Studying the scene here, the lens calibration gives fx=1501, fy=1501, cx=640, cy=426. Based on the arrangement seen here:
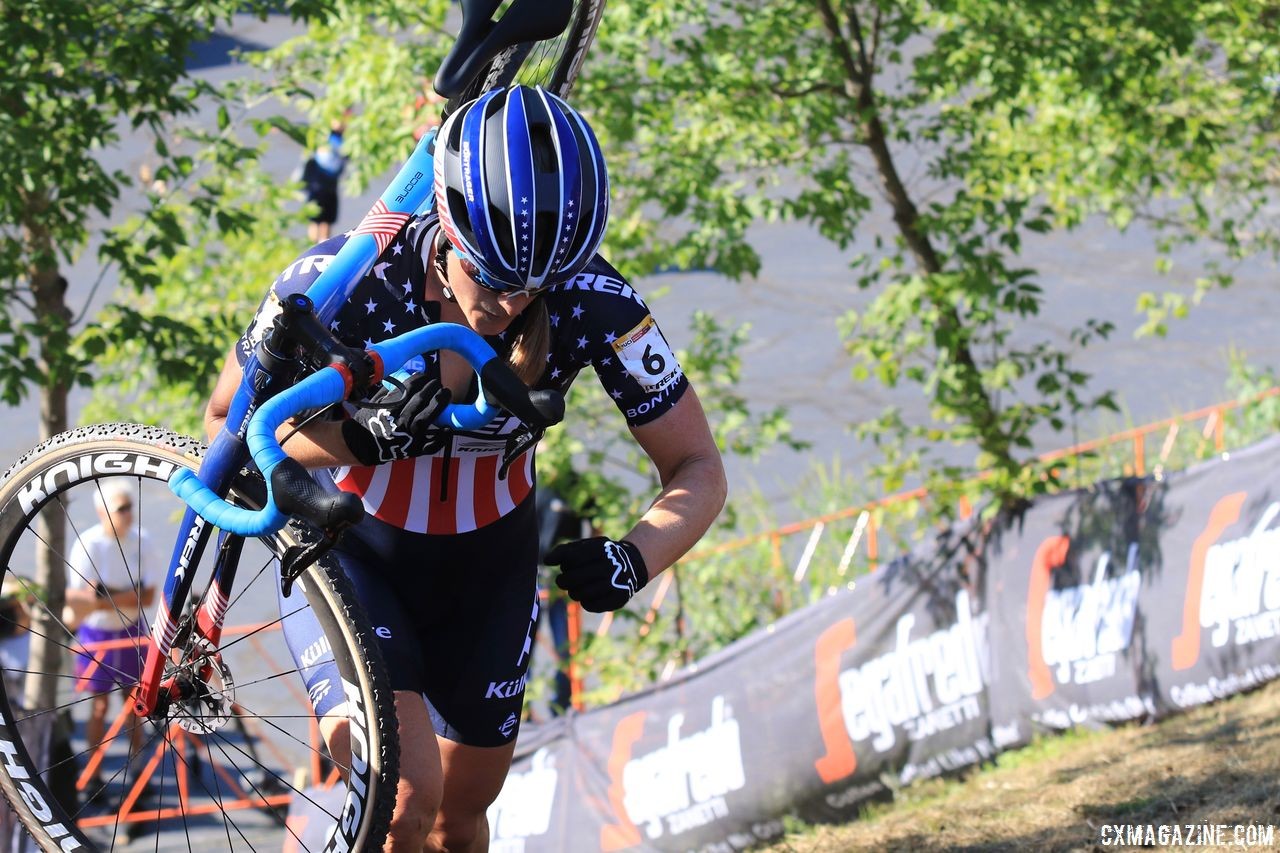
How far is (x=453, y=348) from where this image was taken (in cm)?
303

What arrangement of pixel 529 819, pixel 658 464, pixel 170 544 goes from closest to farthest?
pixel 658 464, pixel 529 819, pixel 170 544

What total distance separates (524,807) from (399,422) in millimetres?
5292

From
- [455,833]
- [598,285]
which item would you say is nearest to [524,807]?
[455,833]

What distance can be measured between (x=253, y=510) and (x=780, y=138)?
610 cm

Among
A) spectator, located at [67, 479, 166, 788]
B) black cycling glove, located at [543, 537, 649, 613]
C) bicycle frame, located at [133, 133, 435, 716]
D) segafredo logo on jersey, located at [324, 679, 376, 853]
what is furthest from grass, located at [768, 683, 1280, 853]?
spectator, located at [67, 479, 166, 788]

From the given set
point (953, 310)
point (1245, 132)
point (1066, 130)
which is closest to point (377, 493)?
point (953, 310)

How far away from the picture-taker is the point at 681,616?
9234 mm

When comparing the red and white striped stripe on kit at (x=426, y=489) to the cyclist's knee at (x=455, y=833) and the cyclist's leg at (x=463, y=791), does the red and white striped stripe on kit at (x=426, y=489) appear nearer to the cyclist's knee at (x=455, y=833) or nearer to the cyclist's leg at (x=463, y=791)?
the cyclist's leg at (x=463, y=791)

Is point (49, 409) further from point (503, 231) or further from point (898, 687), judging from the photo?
point (503, 231)

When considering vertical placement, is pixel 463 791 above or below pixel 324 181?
below

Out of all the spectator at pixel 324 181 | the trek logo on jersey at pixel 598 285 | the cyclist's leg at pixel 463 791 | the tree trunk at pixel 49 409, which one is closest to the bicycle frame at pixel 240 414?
the trek logo on jersey at pixel 598 285

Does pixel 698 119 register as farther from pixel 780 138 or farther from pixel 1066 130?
pixel 1066 130

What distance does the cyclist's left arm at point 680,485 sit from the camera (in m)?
3.39

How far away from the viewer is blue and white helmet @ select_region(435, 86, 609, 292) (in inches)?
120
